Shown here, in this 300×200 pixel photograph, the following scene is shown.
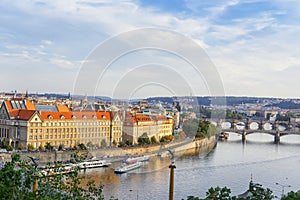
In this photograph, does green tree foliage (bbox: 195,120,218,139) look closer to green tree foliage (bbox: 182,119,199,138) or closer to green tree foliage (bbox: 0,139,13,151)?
green tree foliage (bbox: 182,119,199,138)

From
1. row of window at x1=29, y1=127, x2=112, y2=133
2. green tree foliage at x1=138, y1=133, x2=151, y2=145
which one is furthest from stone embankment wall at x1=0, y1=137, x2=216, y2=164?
row of window at x1=29, y1=127, x2=112, y2=133

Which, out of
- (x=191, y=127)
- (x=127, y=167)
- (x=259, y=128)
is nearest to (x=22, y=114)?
(x=127, y=167)

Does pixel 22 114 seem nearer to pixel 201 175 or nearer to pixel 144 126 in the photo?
pixel 144 126

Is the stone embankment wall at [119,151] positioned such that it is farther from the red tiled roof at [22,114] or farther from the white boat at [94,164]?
the red tiled roof at [22,114]

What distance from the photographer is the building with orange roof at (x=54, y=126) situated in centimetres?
1155

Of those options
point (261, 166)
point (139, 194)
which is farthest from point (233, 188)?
A: point (261, 166)

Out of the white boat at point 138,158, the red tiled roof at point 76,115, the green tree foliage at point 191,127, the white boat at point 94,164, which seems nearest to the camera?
the white boat at point 94,164

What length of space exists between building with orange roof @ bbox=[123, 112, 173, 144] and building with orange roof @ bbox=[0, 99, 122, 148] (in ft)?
0.95

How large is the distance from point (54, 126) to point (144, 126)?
303 centimetres

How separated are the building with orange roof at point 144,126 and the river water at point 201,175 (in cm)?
130

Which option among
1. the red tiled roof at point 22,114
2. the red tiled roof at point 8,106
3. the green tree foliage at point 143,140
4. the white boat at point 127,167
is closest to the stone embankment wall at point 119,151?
the green tree foliage at point 143,140

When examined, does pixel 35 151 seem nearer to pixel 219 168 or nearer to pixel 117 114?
pixel 117 114

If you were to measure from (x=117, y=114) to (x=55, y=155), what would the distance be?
3.13 meters

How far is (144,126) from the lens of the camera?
1347 cm
